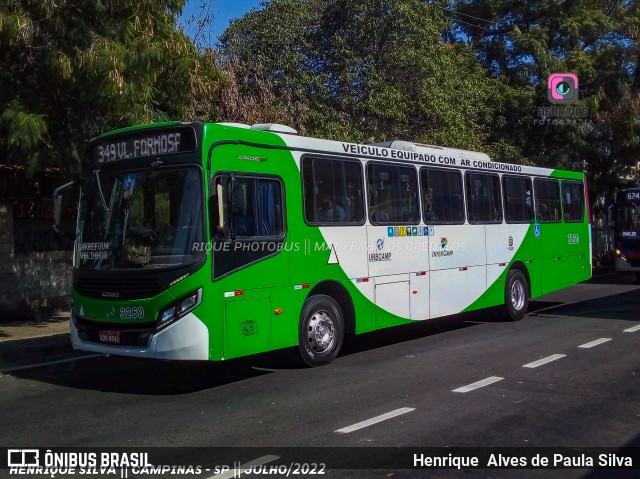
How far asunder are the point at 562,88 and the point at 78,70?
18992 mm

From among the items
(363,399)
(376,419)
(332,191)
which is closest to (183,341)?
(363,399)

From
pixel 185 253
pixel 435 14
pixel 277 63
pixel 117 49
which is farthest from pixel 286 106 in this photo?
pixel 185 253

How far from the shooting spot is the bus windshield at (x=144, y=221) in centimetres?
841

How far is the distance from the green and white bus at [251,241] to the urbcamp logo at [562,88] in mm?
14485

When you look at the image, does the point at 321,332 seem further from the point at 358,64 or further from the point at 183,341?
the point at 358,64

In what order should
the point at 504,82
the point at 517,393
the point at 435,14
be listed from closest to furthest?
the point at 517,393 < the point at 435,14 < the point at 504,82

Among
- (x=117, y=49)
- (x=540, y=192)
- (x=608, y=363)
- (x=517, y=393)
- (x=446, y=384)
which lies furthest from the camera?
(x=540, y=192)

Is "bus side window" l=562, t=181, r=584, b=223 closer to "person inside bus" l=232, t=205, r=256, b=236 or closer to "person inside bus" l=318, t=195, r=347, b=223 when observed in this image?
"person inside bus" l=318, t=195, r=347, b=223

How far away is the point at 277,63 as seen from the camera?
19.1m

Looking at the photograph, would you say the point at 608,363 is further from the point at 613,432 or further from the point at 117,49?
the point at 117,49

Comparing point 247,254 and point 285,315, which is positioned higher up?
point 247,254

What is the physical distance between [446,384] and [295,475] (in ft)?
11.7

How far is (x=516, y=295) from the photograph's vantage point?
1474 centimetres

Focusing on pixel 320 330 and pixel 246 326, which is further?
pixel 320 330
